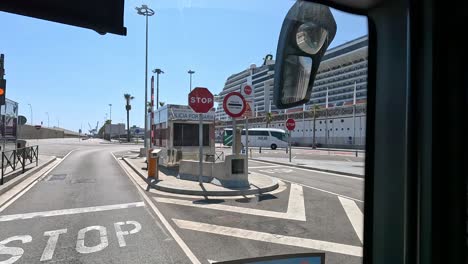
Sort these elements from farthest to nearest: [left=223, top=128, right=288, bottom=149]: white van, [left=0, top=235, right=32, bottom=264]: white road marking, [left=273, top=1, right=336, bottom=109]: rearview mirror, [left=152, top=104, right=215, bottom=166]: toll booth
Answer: [left=223, top=128, right=288, bottom=149]: white van, [left=152, top=104, right=215, bottom=166]: toll booth, [left=0, top=235, right=32, bottom=264]: white road marking, [left=273, top=1, right=336, bottom=109]: rearview mirror

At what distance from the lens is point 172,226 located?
679 centimetres

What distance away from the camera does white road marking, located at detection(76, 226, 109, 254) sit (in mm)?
5223

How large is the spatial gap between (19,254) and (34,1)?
4636mm

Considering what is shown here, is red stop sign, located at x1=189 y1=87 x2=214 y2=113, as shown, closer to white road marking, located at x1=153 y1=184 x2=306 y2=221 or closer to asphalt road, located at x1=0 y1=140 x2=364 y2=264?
asphalt road, located at x1=0 y1=140 x2=364 y2=264

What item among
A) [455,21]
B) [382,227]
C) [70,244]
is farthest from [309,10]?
[70,244]

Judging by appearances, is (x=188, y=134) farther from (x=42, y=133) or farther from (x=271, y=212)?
(x=42, y=133)

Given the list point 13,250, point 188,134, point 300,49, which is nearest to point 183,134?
point 188,134

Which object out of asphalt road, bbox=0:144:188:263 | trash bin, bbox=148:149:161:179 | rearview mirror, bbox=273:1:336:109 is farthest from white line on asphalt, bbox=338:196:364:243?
trash bin, bbox=148:149:161:179

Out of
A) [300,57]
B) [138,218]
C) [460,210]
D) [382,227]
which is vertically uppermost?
[300,57]

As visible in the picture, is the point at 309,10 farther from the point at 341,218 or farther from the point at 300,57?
the point at 341,218

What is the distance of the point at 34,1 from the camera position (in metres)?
1.62

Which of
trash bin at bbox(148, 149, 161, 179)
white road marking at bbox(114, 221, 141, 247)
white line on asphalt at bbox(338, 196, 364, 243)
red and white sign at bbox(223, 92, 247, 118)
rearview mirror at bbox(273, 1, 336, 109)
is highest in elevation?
red and white sign at bbox(223, 92, 247, 118)

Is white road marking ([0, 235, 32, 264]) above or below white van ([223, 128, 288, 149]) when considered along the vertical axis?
below

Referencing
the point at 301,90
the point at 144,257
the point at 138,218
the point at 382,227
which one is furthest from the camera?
the point at 138,218
